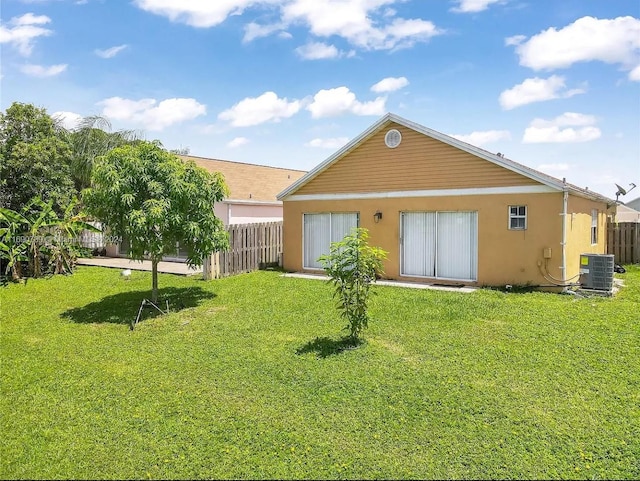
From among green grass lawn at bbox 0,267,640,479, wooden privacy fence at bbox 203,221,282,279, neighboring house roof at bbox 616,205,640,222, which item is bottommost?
green grass lawn at bbox 0,267,640,479

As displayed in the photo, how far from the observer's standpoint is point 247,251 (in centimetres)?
1563

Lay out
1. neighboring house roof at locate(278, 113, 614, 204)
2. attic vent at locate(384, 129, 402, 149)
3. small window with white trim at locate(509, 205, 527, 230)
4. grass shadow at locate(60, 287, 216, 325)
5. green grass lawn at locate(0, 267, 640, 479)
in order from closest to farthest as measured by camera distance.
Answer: green grass lawn at locate(0, 267, 640, 479) → grass shadow at locate(60, 287, 216, 325) → neighboring house roof at locate(278, 113, 614, 204) → small window with white trim at locate(509, 205, 527, 230) → attic vent at locate(384, 129, 402, 149)

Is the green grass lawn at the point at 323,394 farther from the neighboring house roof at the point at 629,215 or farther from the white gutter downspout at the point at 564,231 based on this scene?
the neighboring house roof at the point at 629,215

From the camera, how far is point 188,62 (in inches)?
605

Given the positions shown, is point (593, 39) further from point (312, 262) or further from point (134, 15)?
point (134, 15)

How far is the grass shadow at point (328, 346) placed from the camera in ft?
22.6

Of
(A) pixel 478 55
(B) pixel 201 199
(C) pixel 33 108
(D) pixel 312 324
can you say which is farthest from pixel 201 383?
(C) pixel 33 108

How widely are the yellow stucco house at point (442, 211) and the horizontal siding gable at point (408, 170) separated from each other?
0.10 feet

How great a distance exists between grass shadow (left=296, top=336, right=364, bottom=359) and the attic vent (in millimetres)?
8067

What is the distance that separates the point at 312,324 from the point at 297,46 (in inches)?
449

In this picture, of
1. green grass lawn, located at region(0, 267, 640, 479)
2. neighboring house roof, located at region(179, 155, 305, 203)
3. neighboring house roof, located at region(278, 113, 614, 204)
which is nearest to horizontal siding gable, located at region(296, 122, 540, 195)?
neighboring house roof, located at region(278, 113, 614, 204)

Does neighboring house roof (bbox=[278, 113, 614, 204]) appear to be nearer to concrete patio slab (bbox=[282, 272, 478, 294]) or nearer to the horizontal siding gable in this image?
the horizontal siding gable

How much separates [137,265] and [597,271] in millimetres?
16411

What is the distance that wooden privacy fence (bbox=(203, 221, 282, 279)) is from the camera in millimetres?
14250
